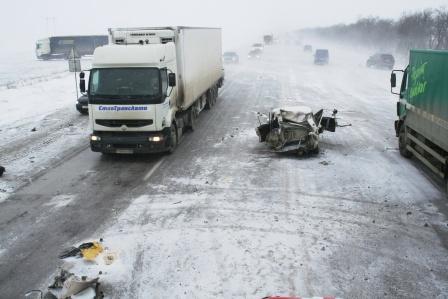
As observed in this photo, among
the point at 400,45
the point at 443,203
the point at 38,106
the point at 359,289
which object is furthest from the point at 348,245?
the point at 400,45

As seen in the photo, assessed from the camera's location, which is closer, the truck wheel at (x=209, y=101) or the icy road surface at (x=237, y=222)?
the icy road surface at (x=237, y=222)

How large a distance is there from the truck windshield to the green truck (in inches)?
281

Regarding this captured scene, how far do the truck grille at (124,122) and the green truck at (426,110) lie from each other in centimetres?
735

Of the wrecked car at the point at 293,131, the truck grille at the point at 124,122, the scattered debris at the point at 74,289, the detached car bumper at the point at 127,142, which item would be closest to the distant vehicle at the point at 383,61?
the wrecked car at the point at 293,131

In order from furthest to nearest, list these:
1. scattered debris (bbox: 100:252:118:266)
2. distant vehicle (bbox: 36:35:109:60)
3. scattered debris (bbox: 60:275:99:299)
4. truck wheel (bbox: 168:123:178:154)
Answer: distant vehicle (bbox: 36:35:109:60) → truck wheel (bbox: 168:123:178:154) → scattered debris (bbox: 100:252:118:266) → scattered debris (bbox: 60:275:99:299)

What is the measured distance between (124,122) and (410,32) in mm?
56383

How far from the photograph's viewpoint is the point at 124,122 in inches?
490

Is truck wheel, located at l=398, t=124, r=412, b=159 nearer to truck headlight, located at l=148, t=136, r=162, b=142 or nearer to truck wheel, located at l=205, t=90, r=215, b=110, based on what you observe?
truck headlight, located at l=148, t=136, r=162, b=142

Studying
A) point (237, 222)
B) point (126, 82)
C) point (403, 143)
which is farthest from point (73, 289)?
point (403, 143)

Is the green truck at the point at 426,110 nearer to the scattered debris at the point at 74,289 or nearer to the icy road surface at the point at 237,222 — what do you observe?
the icy road surface at the point at 237,222

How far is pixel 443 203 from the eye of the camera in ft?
31.7

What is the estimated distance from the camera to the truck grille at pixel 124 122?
12.4m

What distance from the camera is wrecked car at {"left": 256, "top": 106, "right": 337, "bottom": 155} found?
43.2ft

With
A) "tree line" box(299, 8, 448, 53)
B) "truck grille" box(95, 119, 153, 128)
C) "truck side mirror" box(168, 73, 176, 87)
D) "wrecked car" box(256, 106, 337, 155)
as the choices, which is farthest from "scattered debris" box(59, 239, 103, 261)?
"tree line" box(299, 8, 448, 53)
